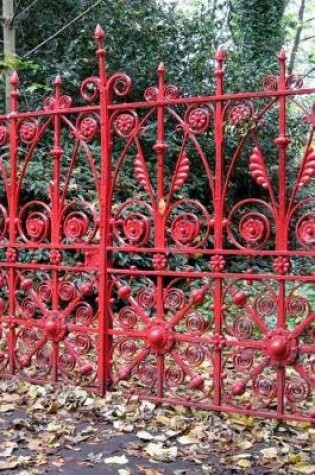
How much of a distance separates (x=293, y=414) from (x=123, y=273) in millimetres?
1256

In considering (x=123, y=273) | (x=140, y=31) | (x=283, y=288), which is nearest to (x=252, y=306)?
(x=283, y=288)

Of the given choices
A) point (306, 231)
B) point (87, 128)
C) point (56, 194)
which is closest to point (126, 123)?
point (87, 128)

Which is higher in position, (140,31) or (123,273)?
(140,31)

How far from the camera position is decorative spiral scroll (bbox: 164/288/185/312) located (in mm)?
3359

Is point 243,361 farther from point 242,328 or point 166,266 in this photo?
point 166,266

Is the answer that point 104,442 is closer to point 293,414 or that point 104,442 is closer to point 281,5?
point 293,414

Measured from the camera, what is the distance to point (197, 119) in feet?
10.8

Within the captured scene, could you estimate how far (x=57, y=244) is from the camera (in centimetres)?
368

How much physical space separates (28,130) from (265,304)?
1916 mm

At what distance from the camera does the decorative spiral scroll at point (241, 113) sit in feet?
10.3

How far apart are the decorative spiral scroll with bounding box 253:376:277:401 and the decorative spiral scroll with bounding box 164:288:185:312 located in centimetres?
60

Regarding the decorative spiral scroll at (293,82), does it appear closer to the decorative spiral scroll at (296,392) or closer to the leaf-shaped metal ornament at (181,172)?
the leaf-shaped metal ornament at (181,172)

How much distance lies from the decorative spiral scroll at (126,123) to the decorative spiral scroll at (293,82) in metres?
0.91

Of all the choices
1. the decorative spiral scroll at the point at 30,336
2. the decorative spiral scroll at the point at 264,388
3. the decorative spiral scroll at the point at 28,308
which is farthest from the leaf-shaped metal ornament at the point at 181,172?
the decorative spiral scroll at the point at 30,336
